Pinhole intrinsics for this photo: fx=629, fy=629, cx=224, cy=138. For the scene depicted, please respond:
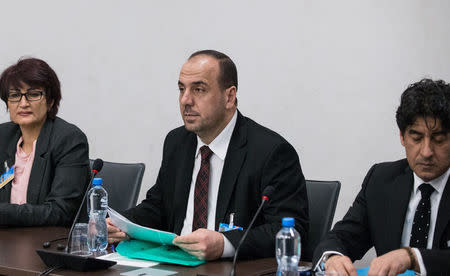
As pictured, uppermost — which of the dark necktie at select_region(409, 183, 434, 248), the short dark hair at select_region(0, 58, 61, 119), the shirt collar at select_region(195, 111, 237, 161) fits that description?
the short dark hair at select_region(0, 58, 61, 119)

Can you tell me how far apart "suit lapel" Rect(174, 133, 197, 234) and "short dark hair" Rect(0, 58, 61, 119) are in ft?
3.24

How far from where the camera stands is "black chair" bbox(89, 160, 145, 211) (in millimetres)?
3463

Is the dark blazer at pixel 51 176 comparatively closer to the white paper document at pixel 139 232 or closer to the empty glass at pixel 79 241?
the empty glass at pixel 79 241

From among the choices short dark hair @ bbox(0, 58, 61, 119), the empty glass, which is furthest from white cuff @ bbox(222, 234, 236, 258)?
short dark hair @ bbox(0, 58, 61, 119)

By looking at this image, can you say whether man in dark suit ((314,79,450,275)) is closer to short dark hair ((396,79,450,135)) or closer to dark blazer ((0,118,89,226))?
short dark hair ((396,79,450,135))

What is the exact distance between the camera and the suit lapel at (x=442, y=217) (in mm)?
2283

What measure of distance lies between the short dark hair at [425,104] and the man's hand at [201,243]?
82 cm

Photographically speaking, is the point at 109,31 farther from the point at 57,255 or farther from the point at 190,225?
the point at 57,255

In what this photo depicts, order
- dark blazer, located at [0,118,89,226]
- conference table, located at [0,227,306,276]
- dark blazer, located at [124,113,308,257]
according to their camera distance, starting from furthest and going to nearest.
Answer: dark blazer, located at [0,118,89,226], dark blazer, located at [124,113,308,257], conference table, located at [0,227,306,276]

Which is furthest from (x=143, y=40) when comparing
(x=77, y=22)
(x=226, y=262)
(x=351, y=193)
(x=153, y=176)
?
(x=226, y=262)

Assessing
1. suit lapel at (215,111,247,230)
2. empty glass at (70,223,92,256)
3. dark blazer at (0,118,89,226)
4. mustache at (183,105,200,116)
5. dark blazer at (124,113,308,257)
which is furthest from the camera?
dark blazer at (0,118,89,226)

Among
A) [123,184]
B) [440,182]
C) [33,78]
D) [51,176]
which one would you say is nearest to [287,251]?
[440,182]

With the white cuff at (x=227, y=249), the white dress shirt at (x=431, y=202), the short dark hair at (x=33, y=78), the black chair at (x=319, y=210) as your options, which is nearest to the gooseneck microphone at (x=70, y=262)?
the white cuff at (x=227, y=249)

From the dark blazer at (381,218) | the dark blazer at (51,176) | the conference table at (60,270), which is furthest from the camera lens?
the dark blazer at (51,176)
